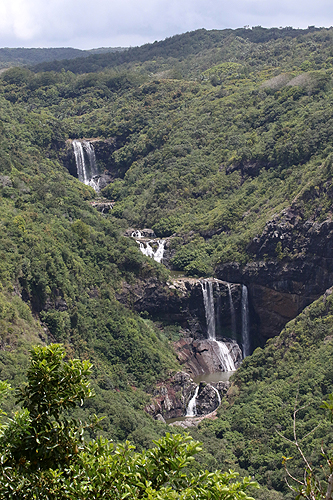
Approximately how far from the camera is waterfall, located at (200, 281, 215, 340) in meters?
48.8

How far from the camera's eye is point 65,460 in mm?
8562

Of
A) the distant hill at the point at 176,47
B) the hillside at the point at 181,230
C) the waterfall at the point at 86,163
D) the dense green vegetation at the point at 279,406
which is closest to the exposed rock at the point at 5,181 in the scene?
the hillside at the point at 181,230

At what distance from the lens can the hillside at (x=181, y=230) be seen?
112 feet

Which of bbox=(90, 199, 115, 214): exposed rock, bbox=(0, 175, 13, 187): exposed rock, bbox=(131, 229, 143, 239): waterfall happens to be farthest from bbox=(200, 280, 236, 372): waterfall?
bbox=(90, 199, 115, 214): exposed rock

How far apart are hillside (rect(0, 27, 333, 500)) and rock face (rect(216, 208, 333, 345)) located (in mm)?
116

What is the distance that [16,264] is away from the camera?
35250mm

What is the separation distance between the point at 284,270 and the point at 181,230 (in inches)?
522

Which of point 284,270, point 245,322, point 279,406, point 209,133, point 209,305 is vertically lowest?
point 245,322

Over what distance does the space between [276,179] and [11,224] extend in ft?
93.7

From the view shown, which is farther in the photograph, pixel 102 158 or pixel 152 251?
pixel 102 158

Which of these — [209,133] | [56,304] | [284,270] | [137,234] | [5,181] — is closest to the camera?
[56,304]

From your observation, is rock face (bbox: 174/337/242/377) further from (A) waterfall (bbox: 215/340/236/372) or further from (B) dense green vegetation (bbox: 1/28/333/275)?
(B) dense green vegetation (bbox: 1/28/333/275)

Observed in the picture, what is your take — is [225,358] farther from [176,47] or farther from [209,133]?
[176,47]

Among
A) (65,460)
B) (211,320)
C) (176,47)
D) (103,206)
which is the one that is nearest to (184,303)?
(211,320)
